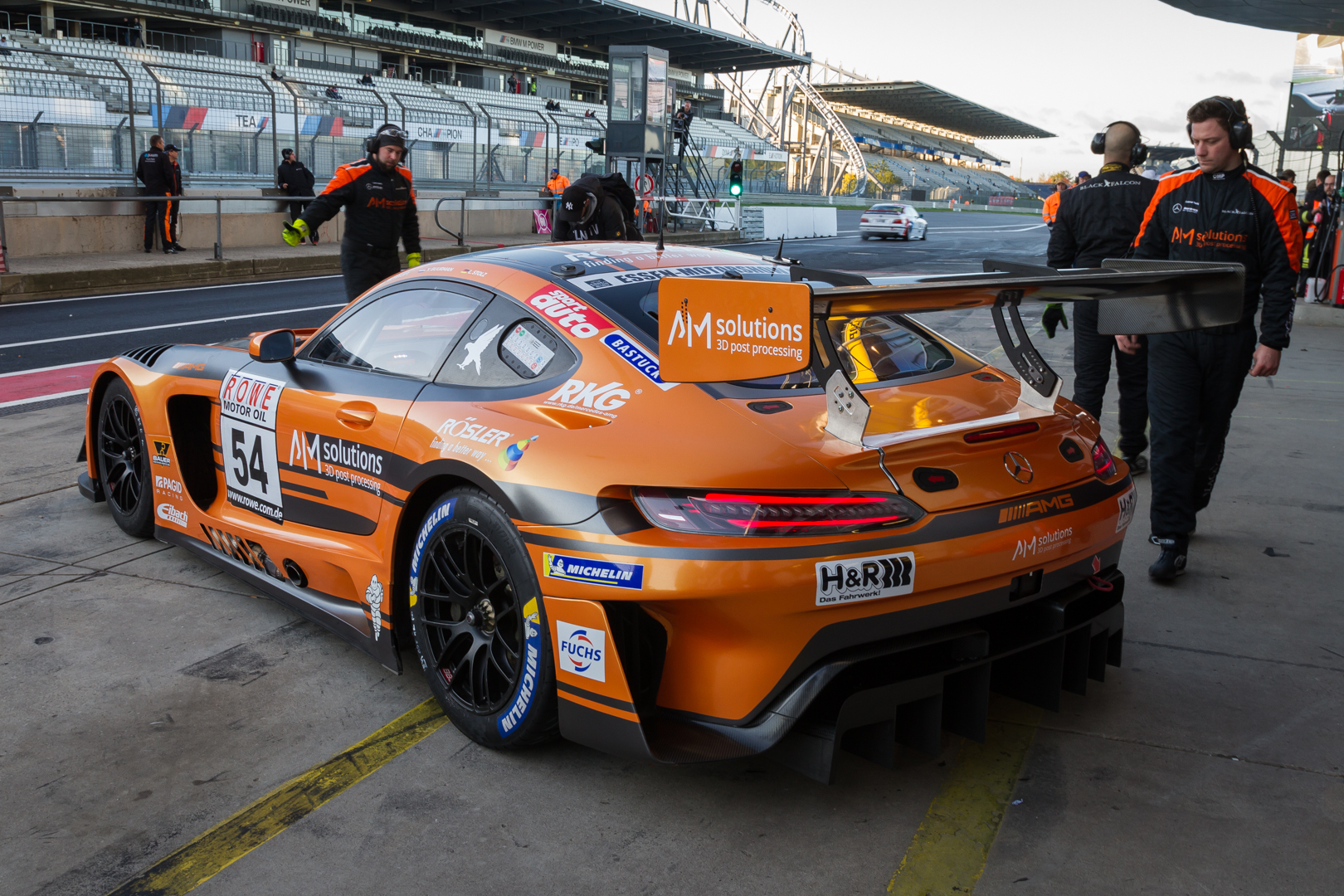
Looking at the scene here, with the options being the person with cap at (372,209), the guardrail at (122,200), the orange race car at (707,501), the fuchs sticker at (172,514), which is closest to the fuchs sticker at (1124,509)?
the orange race car at (707,501)

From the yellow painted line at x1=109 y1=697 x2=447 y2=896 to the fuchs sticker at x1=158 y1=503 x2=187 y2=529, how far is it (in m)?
1.58

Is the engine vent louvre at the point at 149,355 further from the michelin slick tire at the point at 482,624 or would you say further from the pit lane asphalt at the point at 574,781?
the michelin slick tire at the point at 482,624

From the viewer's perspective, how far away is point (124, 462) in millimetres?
4562

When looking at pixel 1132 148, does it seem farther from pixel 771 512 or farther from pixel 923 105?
pixel 923 105

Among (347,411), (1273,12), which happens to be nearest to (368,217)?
(347,411)

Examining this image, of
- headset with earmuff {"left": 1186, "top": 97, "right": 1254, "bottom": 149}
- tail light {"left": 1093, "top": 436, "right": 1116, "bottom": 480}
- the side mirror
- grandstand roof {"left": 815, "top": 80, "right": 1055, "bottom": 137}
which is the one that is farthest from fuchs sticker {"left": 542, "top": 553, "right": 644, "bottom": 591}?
grandstand roof {"left": 815, "top": 80, "right": 1055, "bottom": 137}

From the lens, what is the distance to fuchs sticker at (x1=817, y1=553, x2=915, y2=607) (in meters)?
2.43

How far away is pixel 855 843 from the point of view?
2.53 metres

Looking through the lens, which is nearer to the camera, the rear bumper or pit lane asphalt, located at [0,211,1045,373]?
the rear bumper

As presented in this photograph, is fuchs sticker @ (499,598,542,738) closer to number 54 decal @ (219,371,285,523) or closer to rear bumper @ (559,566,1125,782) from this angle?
rear bumper @ (559,566,1125,782)

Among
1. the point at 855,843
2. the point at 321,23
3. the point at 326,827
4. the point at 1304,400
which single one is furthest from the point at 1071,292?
the point at 321,23

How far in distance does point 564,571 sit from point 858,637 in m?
0.70

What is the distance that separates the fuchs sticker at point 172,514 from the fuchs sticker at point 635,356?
85.7 inches

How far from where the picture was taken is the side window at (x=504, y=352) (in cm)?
302
